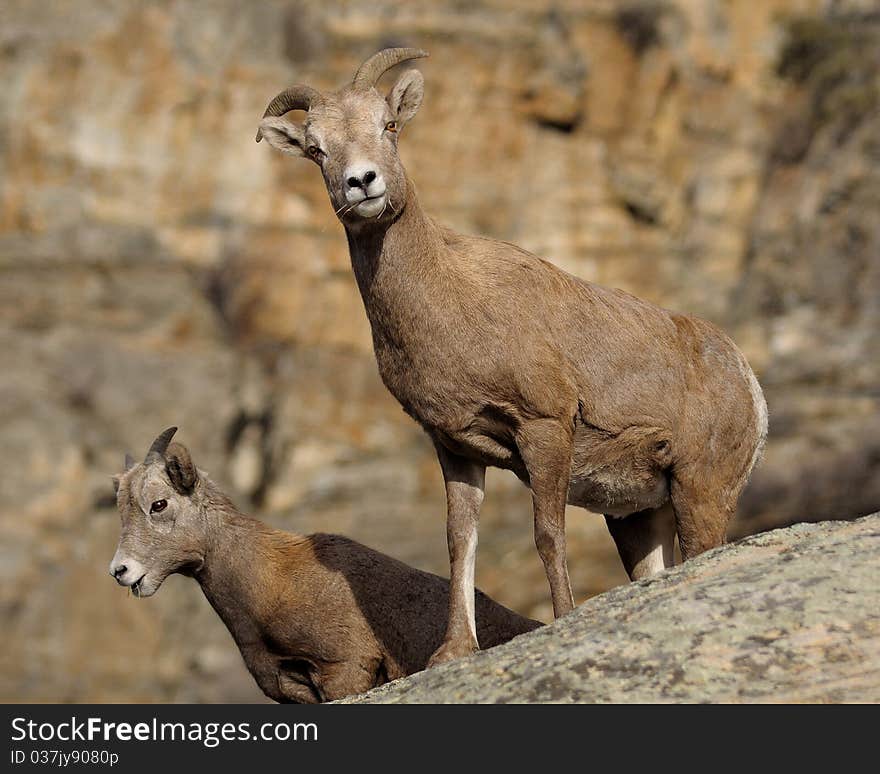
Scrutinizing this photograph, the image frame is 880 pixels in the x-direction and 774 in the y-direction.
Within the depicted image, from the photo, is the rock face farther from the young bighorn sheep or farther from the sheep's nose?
the sheep's nose

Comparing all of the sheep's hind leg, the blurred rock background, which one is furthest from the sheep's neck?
the blurred rock background

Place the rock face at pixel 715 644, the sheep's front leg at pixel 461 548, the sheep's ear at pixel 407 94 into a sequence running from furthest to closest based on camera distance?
the sheep's ear at pixel 407 94 < the sheep's front leg at pixel 461 548 < the rock face at pixel 715 644

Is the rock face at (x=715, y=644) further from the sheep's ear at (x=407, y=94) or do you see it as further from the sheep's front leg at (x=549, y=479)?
the sheep's ear at (x=407, y=94)

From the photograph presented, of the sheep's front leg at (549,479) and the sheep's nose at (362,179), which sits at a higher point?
the sheep's nose at (362,179)

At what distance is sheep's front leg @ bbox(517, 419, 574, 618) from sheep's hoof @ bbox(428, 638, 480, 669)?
596 millimetres

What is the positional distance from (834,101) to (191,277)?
15.1 meters

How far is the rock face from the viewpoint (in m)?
9.05

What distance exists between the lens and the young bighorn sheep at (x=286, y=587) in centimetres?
1202

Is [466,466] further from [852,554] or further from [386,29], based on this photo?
[386,29]

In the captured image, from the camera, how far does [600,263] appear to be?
116ft

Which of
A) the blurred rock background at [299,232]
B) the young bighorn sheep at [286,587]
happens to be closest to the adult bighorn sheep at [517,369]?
the young bighorn sheep at [286,587]

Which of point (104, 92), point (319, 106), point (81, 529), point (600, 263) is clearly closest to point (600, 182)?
point (600, 263)

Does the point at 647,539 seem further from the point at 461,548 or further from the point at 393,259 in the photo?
the point at 393,259

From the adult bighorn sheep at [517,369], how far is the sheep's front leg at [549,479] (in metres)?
0.01
